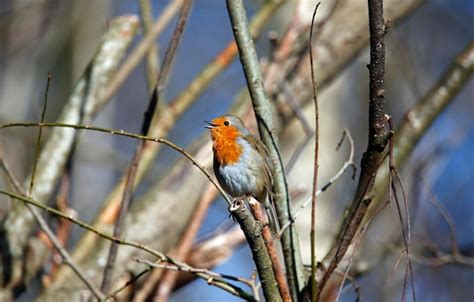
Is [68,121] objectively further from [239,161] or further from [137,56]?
[239,161]

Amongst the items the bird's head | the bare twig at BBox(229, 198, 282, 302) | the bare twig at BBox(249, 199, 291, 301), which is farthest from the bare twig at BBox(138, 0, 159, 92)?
the bare twig at BBox(229, 198, 282, 302)

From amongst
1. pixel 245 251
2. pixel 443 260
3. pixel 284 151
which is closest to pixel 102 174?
pixel 245 251

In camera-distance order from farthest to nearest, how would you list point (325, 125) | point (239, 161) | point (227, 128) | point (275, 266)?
1. point (325, 125)
2. point (227, 128)
3. point (239, 161)
4. point (275, 266)

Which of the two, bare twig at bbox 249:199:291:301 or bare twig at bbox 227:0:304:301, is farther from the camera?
bare twig at bbox 227:0:304:301

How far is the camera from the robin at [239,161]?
9.34 ft

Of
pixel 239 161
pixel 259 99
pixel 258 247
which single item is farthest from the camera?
pixel 239 161

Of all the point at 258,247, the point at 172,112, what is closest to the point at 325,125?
the point at 172,112

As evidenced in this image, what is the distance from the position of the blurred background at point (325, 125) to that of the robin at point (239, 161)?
1.74 feet

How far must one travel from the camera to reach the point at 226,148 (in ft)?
9.81

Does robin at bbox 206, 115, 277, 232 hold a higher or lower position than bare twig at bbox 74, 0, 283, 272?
lower

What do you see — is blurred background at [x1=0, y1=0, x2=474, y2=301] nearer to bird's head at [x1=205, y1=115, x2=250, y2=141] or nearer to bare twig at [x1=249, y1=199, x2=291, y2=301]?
bird's head at [x1=205, y1=115, x2=250, y2=141]

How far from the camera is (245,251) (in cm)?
713

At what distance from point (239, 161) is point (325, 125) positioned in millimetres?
1947

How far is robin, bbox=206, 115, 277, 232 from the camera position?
2846mm
